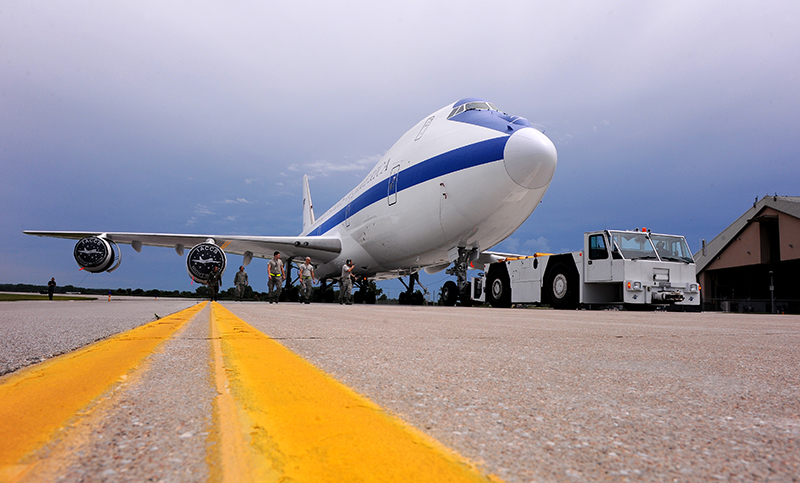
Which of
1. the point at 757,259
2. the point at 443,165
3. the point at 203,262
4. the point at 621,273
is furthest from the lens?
the point at 757,259

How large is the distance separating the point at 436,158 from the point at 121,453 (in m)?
9.83

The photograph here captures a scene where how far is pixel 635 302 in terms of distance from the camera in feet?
34.5

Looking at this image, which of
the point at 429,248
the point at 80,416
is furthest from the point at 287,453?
the point at 429,248

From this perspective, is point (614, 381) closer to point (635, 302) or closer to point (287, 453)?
point (287, 453)

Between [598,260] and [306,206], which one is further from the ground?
[306,206]

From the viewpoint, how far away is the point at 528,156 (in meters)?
8.66

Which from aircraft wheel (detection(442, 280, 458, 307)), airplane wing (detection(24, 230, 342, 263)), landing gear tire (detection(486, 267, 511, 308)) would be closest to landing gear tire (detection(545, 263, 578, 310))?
landing gear tire (detection(486, 267, 511, 308))

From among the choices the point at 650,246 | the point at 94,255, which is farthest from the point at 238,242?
the point at 650,246

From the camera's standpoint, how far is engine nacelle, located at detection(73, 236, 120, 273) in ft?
49.8

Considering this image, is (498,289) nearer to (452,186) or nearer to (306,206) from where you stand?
(452,186)

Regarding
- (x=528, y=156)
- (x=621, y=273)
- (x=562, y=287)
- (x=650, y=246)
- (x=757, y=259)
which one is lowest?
(x=562, y=287)

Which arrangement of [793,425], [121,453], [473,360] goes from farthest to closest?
[473,360] → [793,425] → [121,453]

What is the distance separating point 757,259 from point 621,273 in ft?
75.6

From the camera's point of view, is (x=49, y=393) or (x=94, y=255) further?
(x=94, y=255)
